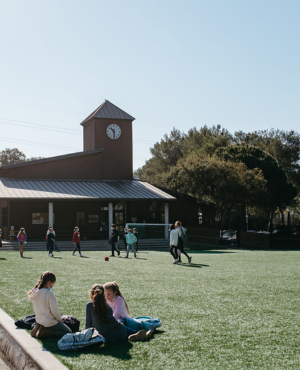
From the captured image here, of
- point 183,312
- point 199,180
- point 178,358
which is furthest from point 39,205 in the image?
point 178,358

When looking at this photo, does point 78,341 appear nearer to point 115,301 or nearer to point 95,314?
point 95,314

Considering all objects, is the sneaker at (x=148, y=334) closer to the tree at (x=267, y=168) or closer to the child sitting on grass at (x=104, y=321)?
the child sitting on grass at (x=104, y=321)

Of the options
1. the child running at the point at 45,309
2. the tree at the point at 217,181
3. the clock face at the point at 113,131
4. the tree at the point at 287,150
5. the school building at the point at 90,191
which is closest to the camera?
the child running at the point at 45,309

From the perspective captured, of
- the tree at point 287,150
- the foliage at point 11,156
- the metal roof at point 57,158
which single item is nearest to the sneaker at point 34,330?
the metal roof at point 57,158

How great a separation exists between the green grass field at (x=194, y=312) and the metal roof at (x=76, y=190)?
1687 centimetres

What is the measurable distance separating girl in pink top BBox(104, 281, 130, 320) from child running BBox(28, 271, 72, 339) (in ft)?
2.63

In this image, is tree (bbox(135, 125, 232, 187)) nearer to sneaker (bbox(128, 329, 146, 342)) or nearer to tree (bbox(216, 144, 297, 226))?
tree (bbox(216, 144, 297, 226))

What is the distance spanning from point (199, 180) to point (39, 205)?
13.7m

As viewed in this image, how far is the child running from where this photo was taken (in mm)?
6805

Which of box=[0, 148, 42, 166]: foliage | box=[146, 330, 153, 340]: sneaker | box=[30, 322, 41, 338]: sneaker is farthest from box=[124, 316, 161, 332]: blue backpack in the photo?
box=[0, 148, 42, 166]: foliage

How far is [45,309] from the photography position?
686 centimetres

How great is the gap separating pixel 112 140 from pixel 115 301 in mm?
36087

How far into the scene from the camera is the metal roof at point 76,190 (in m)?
32.8

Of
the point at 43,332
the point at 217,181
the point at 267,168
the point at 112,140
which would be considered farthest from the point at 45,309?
the point at 267,168
